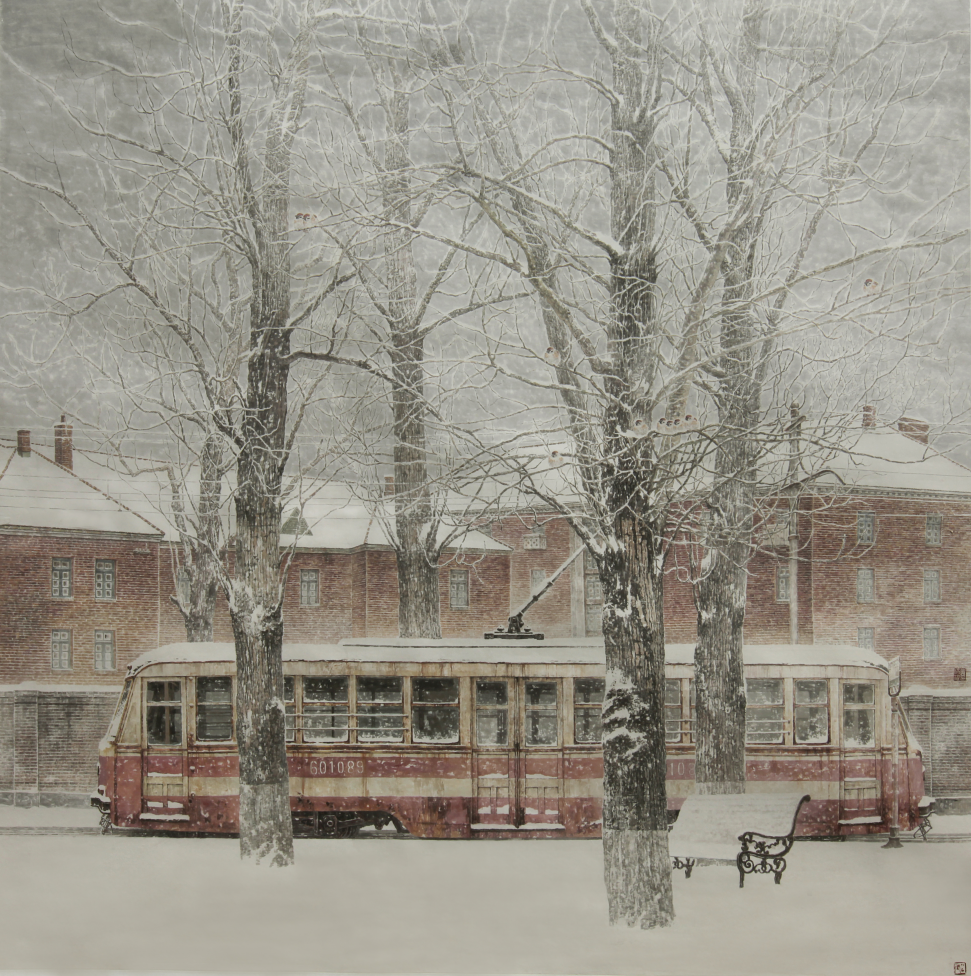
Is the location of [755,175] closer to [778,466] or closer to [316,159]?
[778,466]

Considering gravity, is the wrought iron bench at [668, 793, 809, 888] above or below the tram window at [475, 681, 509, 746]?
below

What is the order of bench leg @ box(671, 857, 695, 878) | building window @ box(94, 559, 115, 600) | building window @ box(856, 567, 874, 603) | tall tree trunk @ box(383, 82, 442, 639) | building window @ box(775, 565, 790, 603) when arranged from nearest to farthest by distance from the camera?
tall tree trunk @ box(383, 82, 442, 639) → bench leg @ box(671, 857, 695, 878) → building window @ box(856, 567, 874, 603) → building window @ box(775, 565, 790, 603) → building window @ box(94, 559, 115, 600)

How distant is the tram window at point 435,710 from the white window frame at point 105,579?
2573 millimetres

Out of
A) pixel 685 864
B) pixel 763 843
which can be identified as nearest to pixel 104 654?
pixel 685 864

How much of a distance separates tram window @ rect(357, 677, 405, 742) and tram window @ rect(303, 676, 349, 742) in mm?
128

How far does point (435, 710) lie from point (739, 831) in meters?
2.70

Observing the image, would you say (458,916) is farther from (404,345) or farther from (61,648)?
(61,648)

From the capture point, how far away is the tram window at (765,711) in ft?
27.7

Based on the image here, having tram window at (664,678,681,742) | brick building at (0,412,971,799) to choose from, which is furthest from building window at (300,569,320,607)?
tram window at (664,678,681,742)

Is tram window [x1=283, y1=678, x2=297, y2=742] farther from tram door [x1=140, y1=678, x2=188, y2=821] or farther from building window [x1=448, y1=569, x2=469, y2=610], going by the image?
building window [x1=448, y1=569, x2=469, y2=610]

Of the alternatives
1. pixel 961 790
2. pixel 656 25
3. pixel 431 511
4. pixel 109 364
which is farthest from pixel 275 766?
pixel 656 25

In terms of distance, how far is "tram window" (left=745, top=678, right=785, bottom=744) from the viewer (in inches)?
332

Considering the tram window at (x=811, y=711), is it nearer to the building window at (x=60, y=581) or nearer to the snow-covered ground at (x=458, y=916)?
the snow-covered ground at (x=458, y=916)

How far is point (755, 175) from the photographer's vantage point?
6.05 metres
